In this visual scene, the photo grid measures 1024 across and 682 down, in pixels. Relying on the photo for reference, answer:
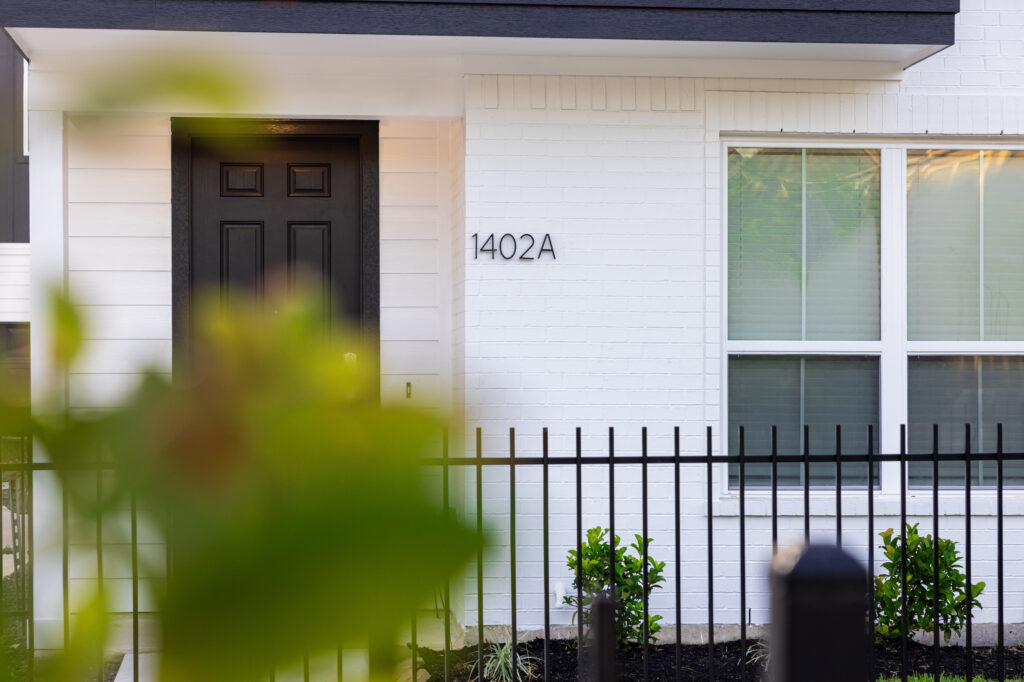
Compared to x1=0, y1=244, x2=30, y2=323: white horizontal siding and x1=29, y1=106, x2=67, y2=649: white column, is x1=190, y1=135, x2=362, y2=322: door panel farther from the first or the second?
x1=29, y1=106, x2=67, y2=649: white column

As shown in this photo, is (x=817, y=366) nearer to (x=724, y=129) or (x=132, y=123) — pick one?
(x=724, y=129)

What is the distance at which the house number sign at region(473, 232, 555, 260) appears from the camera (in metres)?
5.06

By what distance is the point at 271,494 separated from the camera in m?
0.38

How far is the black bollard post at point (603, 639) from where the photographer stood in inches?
26.7

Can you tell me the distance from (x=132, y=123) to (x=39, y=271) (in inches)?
2.7

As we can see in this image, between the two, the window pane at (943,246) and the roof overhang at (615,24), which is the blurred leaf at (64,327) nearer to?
the roof overhang at (615,24)

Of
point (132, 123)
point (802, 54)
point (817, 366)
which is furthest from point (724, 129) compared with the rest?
point (132, 123)

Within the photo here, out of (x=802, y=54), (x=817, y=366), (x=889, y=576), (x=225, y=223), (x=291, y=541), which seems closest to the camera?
(x=291, y=541)

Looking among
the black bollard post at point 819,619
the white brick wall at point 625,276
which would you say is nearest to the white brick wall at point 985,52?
the white brick wall at point 625,276

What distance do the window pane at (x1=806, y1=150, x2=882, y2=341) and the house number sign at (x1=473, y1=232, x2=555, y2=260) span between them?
4.56ft

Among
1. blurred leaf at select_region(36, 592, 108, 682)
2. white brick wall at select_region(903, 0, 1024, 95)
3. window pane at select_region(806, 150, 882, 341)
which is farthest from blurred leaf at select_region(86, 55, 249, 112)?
white brick wall at select_region(903, 0, 1024, 95)

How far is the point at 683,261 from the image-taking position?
16.9 ft

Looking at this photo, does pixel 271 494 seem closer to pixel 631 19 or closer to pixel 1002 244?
pixel 631 19

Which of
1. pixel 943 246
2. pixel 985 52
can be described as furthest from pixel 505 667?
pixel 985 52
